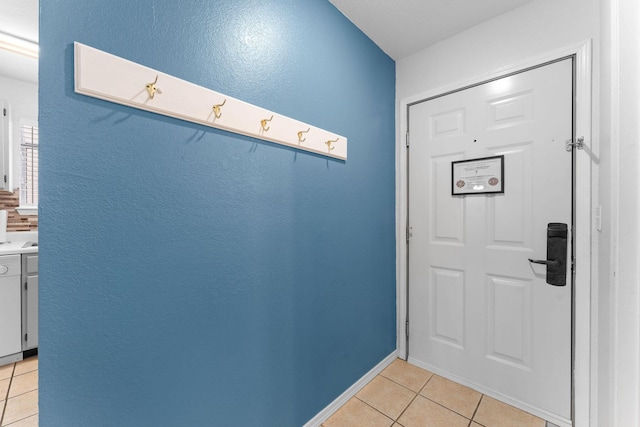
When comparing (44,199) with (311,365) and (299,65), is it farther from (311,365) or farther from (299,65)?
(311,365)

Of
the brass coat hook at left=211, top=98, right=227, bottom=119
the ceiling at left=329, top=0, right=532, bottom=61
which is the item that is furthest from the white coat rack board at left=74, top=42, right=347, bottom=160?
the ceiling at left=329, top=0, right=532, bottom=61

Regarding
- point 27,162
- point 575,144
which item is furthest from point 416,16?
point 27,162

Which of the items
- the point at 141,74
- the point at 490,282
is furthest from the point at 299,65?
the point at 490,282

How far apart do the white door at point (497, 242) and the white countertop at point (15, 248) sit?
3.07m

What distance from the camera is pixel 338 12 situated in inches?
68.6

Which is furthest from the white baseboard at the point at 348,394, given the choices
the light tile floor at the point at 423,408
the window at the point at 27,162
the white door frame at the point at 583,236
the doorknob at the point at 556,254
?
the window at the point at 27,162

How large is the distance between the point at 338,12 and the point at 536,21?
122 cm

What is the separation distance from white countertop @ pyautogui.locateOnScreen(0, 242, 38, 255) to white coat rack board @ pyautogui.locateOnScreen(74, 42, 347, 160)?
7.00ft

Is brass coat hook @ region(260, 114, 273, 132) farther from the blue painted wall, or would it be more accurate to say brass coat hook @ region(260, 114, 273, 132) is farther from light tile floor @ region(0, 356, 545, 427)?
light tile floor @ region(0, 356, 545, 427)

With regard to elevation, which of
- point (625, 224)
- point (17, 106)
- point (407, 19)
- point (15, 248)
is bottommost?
point (15, 248)

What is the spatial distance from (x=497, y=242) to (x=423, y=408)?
3.87 feet

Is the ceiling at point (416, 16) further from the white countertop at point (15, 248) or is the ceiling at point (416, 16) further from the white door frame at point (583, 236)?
the white countertop at point (15, 248)

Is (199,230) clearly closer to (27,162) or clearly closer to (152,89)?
(152,89)

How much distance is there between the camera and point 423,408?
1692 mm
